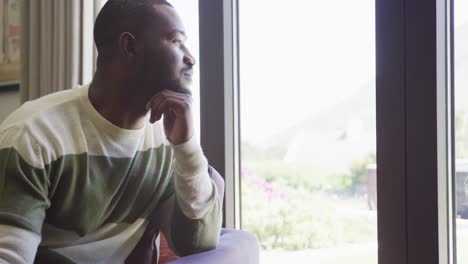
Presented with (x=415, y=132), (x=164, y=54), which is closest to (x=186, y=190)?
(x=164, y=54)

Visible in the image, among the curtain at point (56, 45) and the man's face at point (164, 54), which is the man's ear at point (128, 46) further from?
the curtain at point (56, 45)

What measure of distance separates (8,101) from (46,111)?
1.84 meters

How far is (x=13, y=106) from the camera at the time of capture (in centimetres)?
257

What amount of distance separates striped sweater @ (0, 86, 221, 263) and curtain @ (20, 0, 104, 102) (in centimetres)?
114

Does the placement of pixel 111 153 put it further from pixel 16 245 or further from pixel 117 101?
pixel 16 245

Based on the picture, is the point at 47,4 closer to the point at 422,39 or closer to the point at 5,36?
the point at 5,36

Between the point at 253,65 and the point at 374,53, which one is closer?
the point at 374,53

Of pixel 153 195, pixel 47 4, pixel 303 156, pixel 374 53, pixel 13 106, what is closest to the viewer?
pixel 153 195

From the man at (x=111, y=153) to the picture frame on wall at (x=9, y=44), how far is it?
5.66 feet

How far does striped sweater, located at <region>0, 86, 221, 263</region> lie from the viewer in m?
0.84

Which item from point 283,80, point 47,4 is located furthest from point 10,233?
point 47,4

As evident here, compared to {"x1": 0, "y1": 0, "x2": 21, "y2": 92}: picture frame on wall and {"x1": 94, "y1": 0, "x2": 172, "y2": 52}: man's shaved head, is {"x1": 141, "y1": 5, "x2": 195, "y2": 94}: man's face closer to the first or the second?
{"x1": 94, "y1": 0, "x2": 172, "y2": 52}: man's shaved head

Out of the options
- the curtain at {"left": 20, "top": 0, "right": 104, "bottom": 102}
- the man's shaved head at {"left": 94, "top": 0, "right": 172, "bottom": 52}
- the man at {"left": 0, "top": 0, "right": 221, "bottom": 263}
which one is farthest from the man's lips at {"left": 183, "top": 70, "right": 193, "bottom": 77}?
the curtain at {"left": 20, "top": 0, "right": 104, "bottom": 102}

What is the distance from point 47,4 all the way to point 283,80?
103cm
